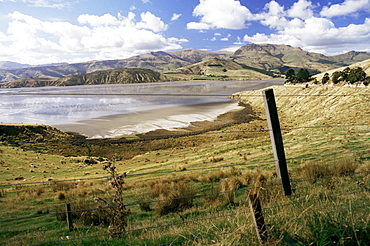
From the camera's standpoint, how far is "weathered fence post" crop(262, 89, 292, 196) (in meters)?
4.60

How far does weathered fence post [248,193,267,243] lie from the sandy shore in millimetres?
38488

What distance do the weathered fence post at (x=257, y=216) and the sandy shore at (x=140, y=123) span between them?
3849 centimetres

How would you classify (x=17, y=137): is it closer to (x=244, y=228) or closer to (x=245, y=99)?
(x=244, y=228)

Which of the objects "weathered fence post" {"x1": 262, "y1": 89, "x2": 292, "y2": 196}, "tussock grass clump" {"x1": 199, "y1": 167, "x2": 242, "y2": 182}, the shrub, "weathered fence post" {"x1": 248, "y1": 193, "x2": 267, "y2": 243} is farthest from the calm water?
"weathered fence post" {"x1": 248, "y1": 193, "x2": 267, "y2": 243}

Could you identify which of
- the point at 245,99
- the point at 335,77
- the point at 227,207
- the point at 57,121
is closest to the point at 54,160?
the point at 57,121

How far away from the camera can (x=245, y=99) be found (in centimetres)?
8581

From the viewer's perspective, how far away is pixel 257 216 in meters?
3.70

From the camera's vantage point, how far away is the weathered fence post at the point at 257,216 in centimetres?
358

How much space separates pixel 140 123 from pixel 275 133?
155 feet

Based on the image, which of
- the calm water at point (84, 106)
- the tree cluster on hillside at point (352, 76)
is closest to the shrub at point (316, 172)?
the calm water at point (84, 106)

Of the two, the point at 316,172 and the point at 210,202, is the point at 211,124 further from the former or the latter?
the point at 210,202

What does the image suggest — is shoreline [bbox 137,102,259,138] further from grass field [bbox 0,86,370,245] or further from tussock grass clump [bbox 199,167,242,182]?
tussock grass clump [bbox 199,167,242,182]

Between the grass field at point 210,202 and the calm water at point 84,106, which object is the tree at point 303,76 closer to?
the calm water at point 84,106

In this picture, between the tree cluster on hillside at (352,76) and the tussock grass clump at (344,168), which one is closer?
the tussock grass clump at (344,168)
